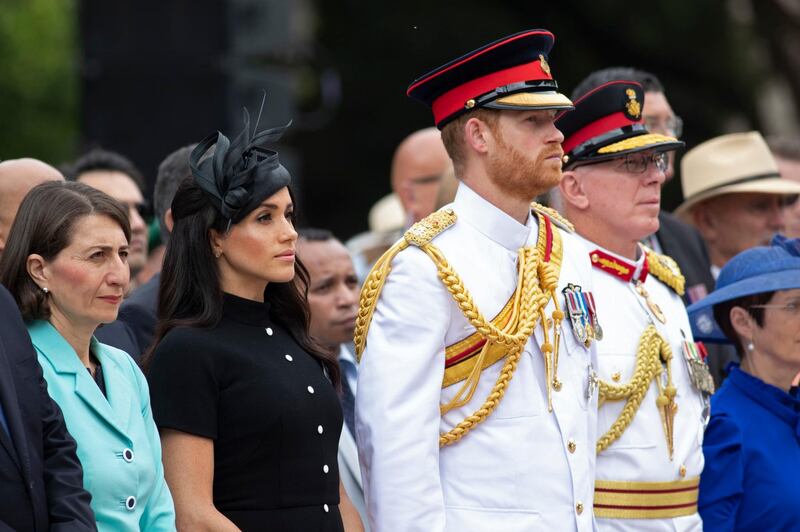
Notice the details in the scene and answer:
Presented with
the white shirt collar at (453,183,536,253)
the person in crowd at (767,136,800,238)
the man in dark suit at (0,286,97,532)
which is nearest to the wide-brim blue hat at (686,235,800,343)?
the white shirt collar at (453,183,536,253)

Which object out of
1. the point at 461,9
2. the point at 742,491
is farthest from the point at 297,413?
the point at 461,9

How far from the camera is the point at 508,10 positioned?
65.2 ft

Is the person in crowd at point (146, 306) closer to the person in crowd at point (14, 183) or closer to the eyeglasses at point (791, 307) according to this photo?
A: the person in crowd at point (14, 183)

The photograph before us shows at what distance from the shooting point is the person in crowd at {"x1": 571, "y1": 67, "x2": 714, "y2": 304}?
23.2 feet

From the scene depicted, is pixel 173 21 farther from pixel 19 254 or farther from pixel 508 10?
pixel 508 10

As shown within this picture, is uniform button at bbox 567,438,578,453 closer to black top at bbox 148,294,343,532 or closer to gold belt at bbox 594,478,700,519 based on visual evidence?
gold belt at bbox 594,478,700,519

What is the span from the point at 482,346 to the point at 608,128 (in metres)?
1.30

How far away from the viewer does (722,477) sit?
5914 millimetres

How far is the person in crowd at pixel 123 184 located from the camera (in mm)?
6762

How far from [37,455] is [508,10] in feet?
53.2

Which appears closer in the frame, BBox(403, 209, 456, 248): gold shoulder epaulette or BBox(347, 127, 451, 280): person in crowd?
BBox(403, 209, 456, 248): gold shoulder epaulette

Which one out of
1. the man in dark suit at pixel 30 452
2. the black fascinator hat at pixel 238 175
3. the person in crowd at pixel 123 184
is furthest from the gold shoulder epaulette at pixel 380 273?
the person in crowd at pixel 123 184

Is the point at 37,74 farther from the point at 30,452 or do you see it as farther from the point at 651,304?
the point at 30,452

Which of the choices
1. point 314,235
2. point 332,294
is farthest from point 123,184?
point 332,294
